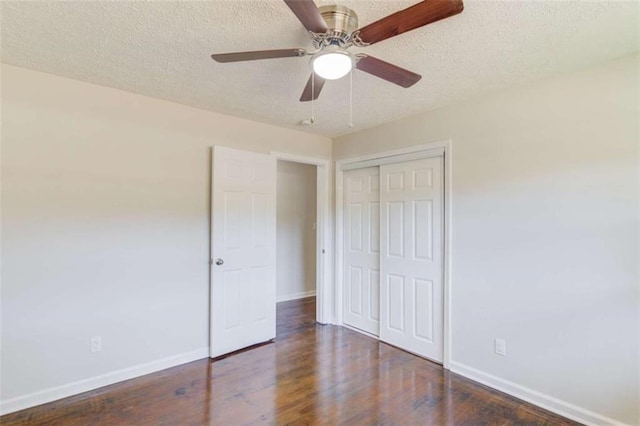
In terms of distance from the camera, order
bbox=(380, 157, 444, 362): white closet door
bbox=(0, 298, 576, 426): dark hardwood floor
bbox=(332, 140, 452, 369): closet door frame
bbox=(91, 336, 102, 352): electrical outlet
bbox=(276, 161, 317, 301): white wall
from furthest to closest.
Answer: bbox=(276, 161, 317, 301): white wall, bbox=(380, 157, 444, 362): white closet door, bbox=(332, 140, 452, 369): closet door frame, bbox=(91, 336, 102, 352): electrical outlet, bbox=(0, 298, 576, 426): dark hardwood floor

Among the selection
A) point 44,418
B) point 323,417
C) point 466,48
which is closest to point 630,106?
point 466,48

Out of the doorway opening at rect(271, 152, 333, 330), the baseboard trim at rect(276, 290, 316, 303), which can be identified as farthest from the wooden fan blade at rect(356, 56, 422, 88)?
the baseboard trim at rect(276, 290, 316, 303)

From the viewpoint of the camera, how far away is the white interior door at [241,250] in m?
3.15

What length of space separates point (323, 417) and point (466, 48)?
2.56 m

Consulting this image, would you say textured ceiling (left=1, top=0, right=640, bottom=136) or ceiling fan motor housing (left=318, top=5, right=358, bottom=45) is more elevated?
textured ceiling (left=1, top=0, right=640, bottom=136)

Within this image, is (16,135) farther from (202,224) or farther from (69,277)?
(202,224)

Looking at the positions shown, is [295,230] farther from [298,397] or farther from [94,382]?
[94,382]

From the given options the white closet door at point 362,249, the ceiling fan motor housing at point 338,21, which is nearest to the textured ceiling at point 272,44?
the ceiling fan motor housing at point 338,21

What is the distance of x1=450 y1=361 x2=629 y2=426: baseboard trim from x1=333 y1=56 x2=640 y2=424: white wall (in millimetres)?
16

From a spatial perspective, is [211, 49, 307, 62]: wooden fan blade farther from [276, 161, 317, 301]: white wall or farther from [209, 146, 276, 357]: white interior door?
[276, 161, 317, 301]: white wall

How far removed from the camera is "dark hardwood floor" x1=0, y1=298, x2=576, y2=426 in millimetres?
2178

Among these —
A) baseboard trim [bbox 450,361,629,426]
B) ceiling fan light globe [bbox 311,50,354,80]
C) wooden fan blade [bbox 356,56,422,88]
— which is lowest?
baseboard trim [bbox 450,361,629,426]

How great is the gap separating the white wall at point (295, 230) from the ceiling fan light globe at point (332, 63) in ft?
12.3

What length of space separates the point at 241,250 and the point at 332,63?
226 centimetres
